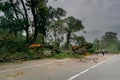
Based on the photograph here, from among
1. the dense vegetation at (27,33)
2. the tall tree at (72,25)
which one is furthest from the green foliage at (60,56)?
the tall tree at (72,25)

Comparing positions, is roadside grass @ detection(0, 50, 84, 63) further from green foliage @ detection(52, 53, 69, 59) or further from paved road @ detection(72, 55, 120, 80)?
paved road @ detection(72, 55, 120, 80)

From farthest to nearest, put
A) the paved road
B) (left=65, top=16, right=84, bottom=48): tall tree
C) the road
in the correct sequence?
(left=65, top=16, right=84, bottom=48): tall tree < the paved road < the road

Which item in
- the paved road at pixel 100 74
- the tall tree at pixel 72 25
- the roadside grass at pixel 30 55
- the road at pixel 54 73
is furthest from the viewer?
the tall tree at pixel 72 25

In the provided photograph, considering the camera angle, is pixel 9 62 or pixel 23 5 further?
pixel 23 5

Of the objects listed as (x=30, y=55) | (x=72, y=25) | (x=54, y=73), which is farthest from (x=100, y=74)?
(x=72, y=25)

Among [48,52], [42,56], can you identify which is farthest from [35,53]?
[48,52]

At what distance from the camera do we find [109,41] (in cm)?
13662

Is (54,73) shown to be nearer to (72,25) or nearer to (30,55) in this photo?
(30,55)

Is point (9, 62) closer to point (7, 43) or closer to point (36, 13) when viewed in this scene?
point (7, 43)

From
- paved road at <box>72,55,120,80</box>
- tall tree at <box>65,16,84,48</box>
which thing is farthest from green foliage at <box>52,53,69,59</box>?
tall tree at <box>65,16,84,48</box>

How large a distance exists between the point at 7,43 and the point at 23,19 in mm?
13886

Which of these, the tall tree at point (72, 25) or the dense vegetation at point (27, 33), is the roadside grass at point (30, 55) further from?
the tall tree at point (72, 25)

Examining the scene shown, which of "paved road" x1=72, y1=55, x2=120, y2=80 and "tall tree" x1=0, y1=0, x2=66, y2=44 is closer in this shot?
"paved road" x1=72, y1=55, x2=120, y2=80

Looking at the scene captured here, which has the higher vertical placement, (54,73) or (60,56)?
(60,56)
